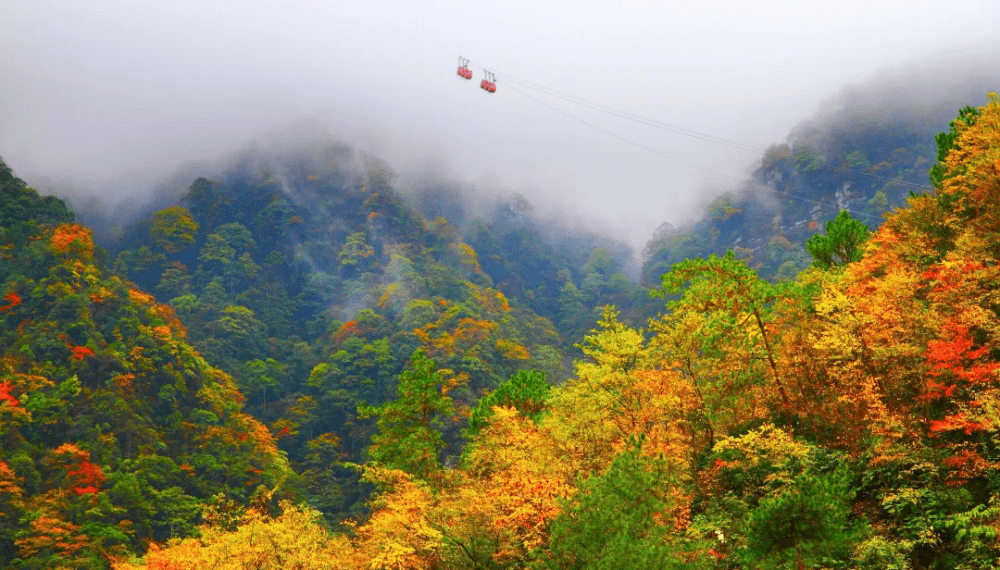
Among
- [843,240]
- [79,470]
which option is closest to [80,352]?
[79,470]

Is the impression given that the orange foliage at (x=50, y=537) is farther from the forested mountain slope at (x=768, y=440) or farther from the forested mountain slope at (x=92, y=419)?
the forested mountain slope at (x=768, y=440)

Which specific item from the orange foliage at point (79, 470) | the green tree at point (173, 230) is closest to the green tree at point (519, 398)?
the orange foliage at point (79, 470)

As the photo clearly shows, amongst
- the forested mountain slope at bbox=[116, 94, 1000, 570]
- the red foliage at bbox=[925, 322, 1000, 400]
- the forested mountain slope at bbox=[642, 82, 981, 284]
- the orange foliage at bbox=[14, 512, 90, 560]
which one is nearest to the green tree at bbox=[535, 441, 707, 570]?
the forested mountain slope at bbox=[116, 94, 1000, 570]

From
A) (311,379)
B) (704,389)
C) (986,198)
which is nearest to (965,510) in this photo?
(704,389)


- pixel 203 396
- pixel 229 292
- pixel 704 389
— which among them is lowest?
pixel 229 292

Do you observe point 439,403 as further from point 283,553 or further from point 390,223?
point 390,223
